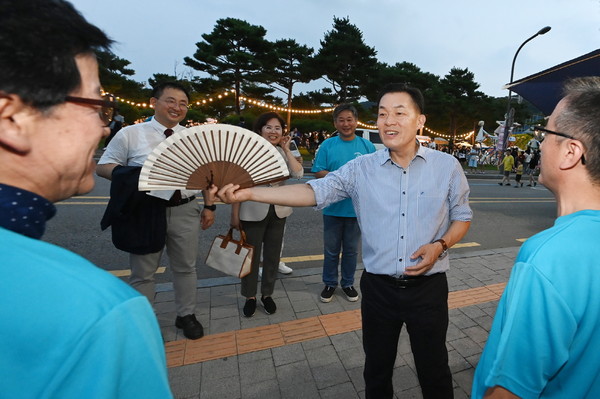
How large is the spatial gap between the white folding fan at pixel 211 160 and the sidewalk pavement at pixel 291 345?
1427 millimetres

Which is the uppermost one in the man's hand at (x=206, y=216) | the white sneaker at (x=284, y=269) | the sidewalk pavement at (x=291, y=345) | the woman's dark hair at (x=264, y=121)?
the woman's dark hair at (x=264, y=121)

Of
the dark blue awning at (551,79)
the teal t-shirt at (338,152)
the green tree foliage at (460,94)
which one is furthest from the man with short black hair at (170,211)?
the green tree foliage at (460,94)

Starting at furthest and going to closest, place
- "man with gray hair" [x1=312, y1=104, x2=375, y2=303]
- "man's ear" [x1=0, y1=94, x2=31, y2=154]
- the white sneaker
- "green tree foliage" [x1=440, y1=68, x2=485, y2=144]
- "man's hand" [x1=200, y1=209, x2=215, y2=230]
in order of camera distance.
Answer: "green tree foliage" [x1=440, y1=68, x2=485, y2=144] < the white sneaker < "man with gray hair" [x1=312, y1=104, x2=375, y2=303] < "man's hand" [x1=200, y1=209, x2=215, y2=230] < "man's ear" [x1=0, y1=94, x2=31, y2=154]

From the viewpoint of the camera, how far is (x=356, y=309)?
3332 millimetres

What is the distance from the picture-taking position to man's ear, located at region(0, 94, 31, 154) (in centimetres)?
63

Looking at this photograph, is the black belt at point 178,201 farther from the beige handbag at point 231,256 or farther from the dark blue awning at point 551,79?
the dark blue awning at point 551,79

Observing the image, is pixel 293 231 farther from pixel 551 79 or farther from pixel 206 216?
pixel 551 79

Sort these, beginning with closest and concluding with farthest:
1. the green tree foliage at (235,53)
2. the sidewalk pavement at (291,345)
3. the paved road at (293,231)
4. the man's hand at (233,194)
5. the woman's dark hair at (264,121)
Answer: the man's hand at (233,194) < the sidewalk pavement at (291,345) < the woman's dark hair at (264,121) < the paved road at (293,231) < the green tree foliage at (235,53)

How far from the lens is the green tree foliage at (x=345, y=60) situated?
30281 mm

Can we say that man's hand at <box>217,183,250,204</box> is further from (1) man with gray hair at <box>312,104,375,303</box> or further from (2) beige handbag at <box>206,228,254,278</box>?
(1) man with gray hair at <box>312,104,375,303</box>

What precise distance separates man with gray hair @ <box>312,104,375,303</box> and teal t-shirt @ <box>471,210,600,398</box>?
2542mm

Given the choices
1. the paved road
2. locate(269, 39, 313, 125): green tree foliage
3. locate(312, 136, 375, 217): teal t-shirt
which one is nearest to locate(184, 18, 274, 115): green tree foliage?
locate(269, 39, 313, 125): green tree foliage

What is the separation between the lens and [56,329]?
1.64 feet

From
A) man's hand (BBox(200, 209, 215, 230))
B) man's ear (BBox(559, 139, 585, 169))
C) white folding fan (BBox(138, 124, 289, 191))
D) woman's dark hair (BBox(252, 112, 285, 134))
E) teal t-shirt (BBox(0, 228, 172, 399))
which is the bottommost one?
man's hand (BBox(200, 209, 215, 230))
